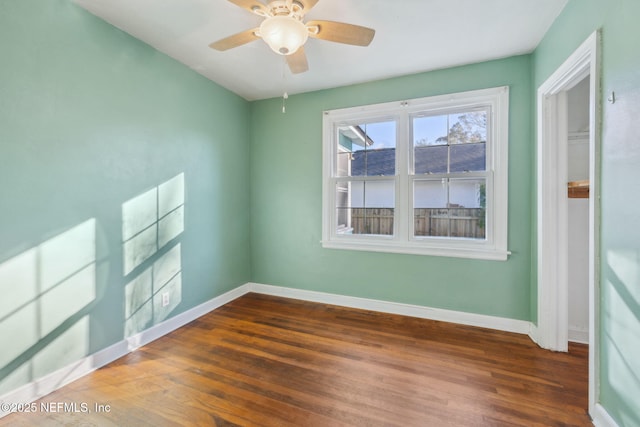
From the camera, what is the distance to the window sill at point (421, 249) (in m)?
2.56

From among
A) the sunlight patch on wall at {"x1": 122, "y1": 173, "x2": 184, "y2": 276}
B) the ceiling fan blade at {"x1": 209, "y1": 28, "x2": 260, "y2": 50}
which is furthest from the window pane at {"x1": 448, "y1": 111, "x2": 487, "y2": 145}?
the sunlight patch on wall at {"x1": 122, "y1": 173, "x2": 184, "y2": 276}

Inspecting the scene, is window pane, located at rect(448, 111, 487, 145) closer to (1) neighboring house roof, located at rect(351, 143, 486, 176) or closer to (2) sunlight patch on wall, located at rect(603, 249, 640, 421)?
(1) neighboring house roof, located at rect(351, 143, 486, 176)

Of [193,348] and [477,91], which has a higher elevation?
[477,91]

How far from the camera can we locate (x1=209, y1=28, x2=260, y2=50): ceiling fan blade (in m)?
1.66

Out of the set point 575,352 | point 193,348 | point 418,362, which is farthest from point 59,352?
point 575,352

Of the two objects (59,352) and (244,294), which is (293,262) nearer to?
(244,294)

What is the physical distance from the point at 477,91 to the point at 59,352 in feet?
13.2

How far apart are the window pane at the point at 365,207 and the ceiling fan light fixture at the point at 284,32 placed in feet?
6.06

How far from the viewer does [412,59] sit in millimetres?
2516

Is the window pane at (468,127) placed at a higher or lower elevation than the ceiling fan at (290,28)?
lower

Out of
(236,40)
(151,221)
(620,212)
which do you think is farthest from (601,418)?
→ (151,221)

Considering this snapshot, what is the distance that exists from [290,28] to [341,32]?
33cm

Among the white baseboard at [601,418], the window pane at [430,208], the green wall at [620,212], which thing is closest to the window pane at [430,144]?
the window pane at [430,208]

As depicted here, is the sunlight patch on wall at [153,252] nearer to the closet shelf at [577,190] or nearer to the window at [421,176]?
the window at [421,176]
